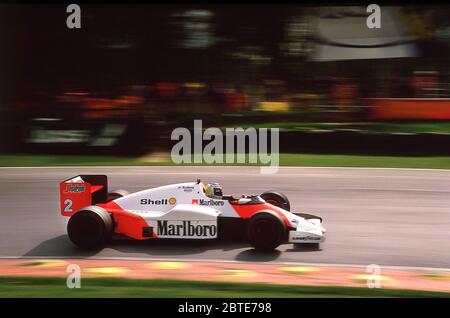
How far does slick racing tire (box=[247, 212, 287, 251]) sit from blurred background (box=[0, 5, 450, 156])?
9584 millimetres

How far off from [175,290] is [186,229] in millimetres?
1537

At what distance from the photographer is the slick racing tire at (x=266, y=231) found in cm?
785

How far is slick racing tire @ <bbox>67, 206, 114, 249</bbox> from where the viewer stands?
803cm

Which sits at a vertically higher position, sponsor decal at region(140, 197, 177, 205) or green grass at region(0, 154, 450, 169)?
sponsor decal at region(140, 197, 177, 205)

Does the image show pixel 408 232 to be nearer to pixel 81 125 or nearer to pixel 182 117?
pixel 81 125

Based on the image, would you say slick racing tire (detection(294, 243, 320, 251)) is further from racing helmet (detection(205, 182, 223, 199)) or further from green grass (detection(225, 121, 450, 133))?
green grass (detection(225, 121, 450, 133))

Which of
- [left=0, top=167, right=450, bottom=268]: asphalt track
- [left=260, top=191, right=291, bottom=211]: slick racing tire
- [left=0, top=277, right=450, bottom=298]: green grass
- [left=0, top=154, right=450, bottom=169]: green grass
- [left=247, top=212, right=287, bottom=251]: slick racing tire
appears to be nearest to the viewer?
[left=0, top=277, right=450, bottom=298]: green grass

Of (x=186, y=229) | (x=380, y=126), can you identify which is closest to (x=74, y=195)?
(x=186, y=229)

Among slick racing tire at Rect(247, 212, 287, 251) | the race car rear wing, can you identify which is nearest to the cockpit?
slick racing tire at Rect(247, 212, 287, 251)

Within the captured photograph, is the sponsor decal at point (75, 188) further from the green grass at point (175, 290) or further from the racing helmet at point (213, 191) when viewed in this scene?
the green grass at point (175, 290)

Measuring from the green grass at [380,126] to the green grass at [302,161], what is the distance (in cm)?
155

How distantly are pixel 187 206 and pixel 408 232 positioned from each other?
3208mm

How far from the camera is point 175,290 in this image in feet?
22.0

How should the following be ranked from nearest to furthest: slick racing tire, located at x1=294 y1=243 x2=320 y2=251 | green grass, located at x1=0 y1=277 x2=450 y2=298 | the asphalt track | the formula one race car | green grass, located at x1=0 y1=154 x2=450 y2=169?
green grass, located at x1=0 y1=277 x2=450 y2=298, the formula one race car, the asphalt track, slick racing tire, located at x1=294 y1=243 x2=320 y2=251, green grass, located at x1=0 y1=154 x2=450 y2=169
